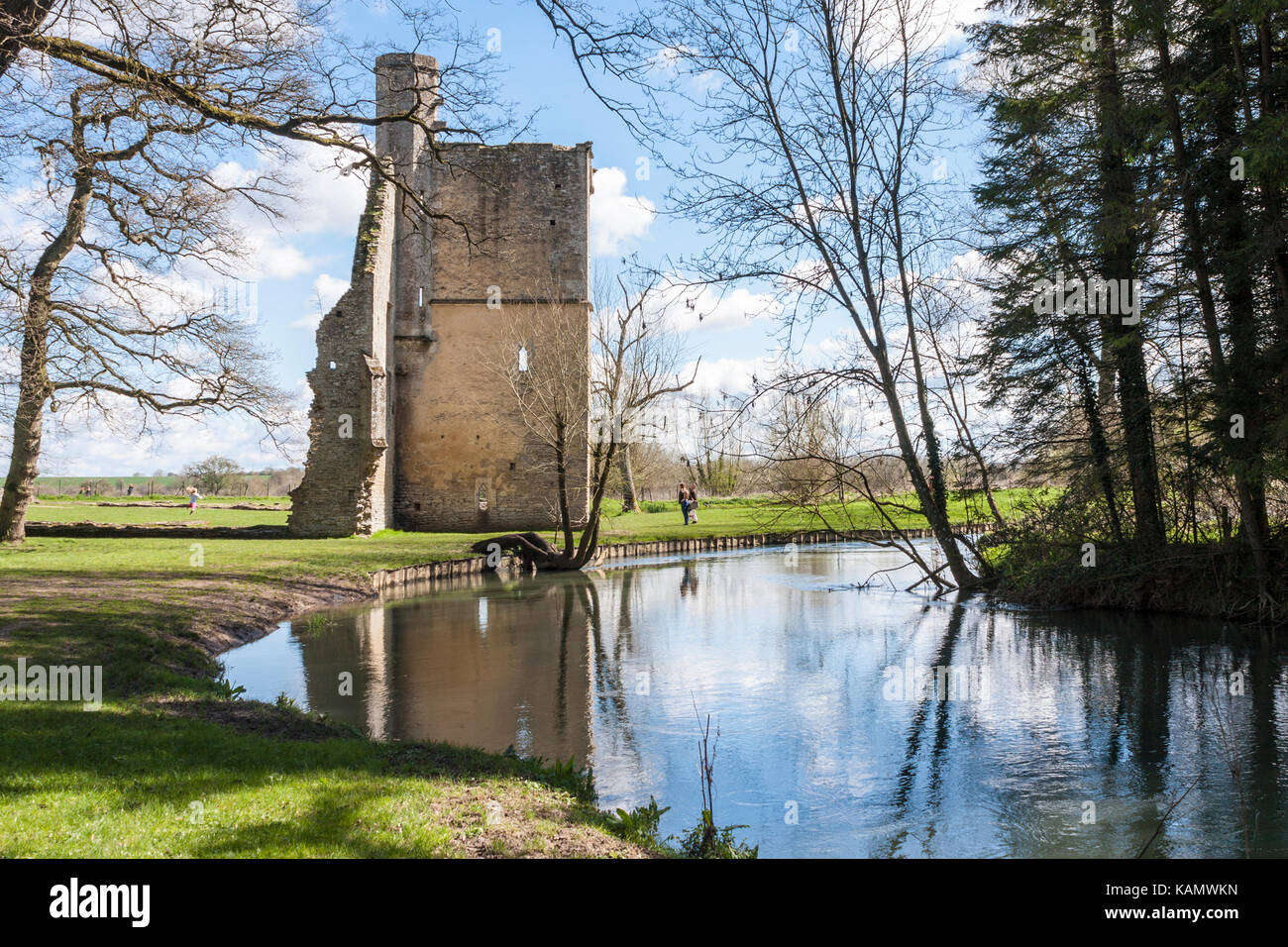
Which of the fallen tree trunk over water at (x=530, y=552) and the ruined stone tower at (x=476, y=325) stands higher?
the ruined stone tower at (x=476, y=325)

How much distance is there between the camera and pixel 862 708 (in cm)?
871

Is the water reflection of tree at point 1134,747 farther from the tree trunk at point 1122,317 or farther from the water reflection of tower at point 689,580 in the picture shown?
the water reflection of tower at point 689,580

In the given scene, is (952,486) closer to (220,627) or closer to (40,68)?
(220,627)

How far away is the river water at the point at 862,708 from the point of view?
5.74 m

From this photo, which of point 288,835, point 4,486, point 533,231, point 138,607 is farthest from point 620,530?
point 288,835

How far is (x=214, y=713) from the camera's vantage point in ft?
22.9

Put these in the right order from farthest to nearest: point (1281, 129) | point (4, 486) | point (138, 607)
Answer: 1. point (4, 486)
2. point (138, 607)
3. point (1281, 129)

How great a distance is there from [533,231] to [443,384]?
6.09 meters

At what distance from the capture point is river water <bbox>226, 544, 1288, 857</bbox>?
18.8 ft

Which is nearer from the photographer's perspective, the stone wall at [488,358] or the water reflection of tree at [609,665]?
the water reflection of tree at [609,665]

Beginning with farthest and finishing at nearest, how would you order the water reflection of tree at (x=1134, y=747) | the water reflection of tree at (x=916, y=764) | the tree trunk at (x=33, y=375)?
the tree trunk at (x=33, y=375) → the water reflection of tree at (x=916, y=764) → the water reflection of tree at (x=1134, y=747)

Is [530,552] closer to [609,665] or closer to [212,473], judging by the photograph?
[609,665]

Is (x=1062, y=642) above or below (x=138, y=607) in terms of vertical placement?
below

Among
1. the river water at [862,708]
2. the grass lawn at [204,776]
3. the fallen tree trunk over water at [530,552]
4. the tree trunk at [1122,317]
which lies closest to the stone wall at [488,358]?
the fallen tree trunk over water at [530,552]
